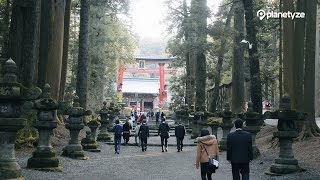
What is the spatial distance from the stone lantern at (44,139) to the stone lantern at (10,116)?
3.17 m

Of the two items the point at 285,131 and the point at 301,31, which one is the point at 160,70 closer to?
the point at 301,31

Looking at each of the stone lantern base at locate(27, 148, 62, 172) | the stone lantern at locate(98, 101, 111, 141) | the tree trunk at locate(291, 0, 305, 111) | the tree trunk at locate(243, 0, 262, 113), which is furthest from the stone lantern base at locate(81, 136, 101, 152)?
the tree trunk at locate(291, 0, 305, 111)

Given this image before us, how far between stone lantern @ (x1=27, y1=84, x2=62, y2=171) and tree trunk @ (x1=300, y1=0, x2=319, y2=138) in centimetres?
879

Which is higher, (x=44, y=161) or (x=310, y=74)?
(x=310, y=74)

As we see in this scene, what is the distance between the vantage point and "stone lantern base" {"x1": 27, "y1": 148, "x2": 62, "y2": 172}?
35.9 feet

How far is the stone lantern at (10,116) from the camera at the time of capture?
7.43 meters

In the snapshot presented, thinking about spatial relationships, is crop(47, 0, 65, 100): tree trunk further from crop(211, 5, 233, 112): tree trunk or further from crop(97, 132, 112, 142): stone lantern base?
crop(211, 5, 233, 112): tree trunk

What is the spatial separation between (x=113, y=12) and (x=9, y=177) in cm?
2613

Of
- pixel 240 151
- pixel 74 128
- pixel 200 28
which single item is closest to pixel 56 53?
pixel 74 128

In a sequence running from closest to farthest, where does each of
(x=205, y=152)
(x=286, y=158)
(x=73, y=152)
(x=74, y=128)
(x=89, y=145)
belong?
1. (x=205, y=152)
2. (x=286, y=158)
3. (x=74, y=128)
4. (x=73, y=152)
5. (x=89, y=145)

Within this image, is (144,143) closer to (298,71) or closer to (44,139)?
(298,71)

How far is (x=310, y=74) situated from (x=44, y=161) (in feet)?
31.8

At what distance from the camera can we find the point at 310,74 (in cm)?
1492

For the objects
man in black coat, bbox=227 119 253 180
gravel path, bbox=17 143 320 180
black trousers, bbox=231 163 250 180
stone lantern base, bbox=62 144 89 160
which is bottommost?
gravel path, bbox=17 143 320 180
